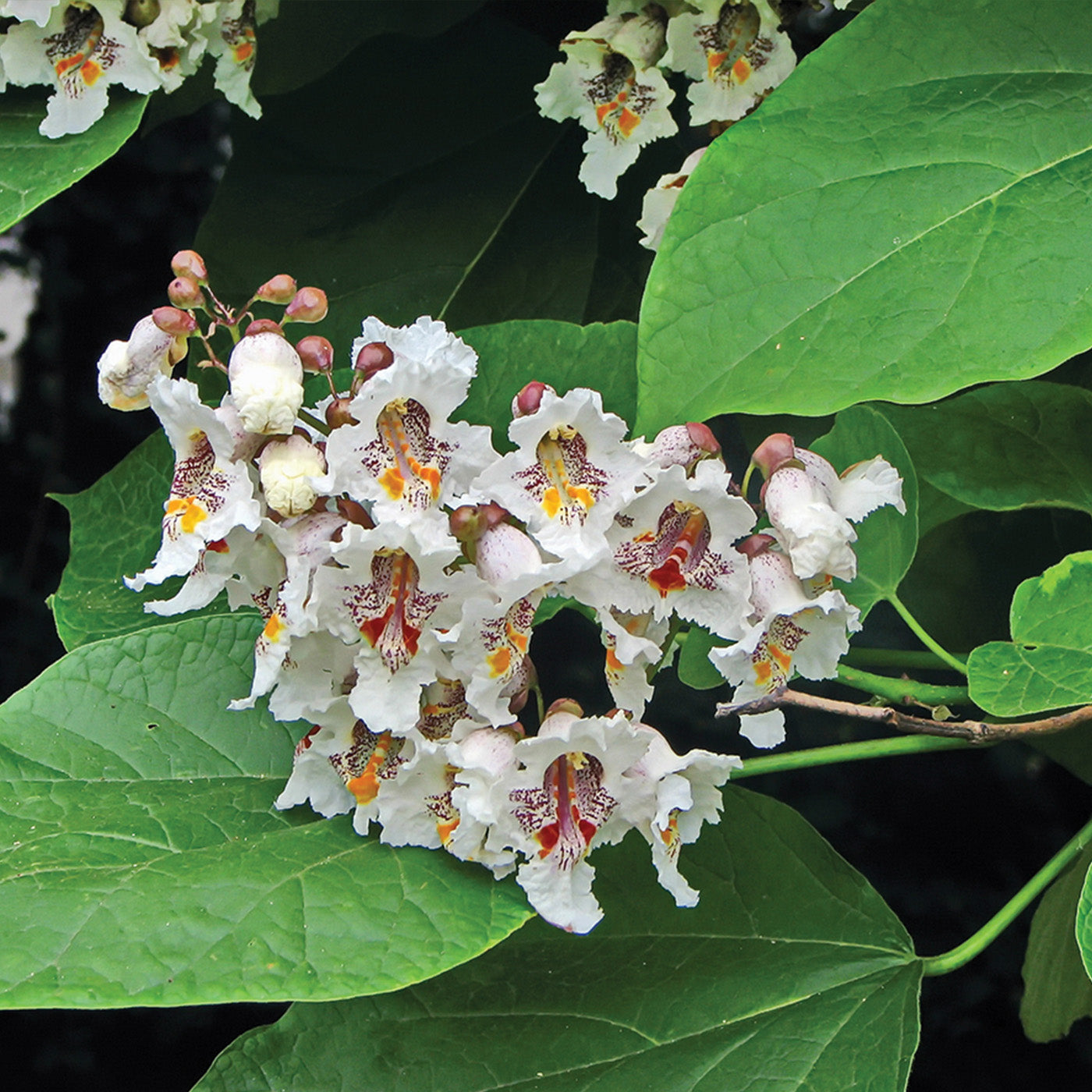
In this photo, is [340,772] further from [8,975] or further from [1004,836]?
[1004,836]

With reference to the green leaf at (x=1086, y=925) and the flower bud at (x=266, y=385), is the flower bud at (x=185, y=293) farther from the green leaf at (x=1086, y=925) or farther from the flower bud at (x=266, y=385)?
Answer: the green leaf at (x=1086, y=925)

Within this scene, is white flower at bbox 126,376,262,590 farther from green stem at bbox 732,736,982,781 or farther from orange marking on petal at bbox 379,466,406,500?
green stem at bbox 732,736,982,781

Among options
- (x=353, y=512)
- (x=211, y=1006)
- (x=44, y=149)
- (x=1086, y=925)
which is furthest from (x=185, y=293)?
(x=211, y=1006)

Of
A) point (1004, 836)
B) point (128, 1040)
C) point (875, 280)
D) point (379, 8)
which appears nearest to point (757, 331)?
point (875, 280)

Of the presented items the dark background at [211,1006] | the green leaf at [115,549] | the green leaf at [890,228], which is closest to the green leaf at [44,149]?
the green leaf at [115,549]

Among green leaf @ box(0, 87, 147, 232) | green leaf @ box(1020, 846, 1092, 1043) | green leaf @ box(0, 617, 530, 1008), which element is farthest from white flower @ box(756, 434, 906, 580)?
green leaf @ box(0, 87, 147, 232)

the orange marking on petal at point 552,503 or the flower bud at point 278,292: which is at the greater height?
the flower bud at point 278,292

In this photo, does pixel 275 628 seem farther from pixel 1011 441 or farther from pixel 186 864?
pixel 1011 441
